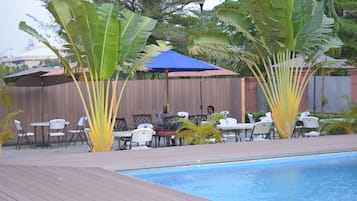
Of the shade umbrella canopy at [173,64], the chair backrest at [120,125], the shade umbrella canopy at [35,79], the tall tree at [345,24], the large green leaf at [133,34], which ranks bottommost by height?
the chair backrest at [120,125]

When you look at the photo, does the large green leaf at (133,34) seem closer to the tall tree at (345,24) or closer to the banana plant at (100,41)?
the banana plant at (100,41)

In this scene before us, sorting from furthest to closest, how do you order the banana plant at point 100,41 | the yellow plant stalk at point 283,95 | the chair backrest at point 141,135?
the yellow plant stalk at point 283,95, the chair backrest at point 141,135, the banana plant at point 100,41

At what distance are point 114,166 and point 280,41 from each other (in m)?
5.82

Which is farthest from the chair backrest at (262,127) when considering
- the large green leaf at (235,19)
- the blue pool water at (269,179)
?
the blue pool water at (269,179)

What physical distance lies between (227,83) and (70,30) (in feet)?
32.9

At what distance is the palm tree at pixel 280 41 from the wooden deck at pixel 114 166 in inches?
46.3

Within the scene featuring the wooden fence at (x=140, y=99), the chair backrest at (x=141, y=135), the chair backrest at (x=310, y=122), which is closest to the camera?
the chair backrest at (x=141, y=135)

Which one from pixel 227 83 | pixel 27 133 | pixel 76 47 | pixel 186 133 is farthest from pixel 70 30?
pixel 227 83

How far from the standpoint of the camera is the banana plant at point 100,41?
10883 millimetres

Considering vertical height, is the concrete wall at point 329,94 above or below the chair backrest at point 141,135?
above

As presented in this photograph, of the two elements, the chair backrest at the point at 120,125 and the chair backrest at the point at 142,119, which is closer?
the chair backrest at the point at 120,125

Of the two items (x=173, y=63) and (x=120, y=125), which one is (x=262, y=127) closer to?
(x=173, y=63)

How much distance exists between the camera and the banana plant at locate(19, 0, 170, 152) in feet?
35.7

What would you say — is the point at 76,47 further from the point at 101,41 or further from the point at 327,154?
the point at 327,154
